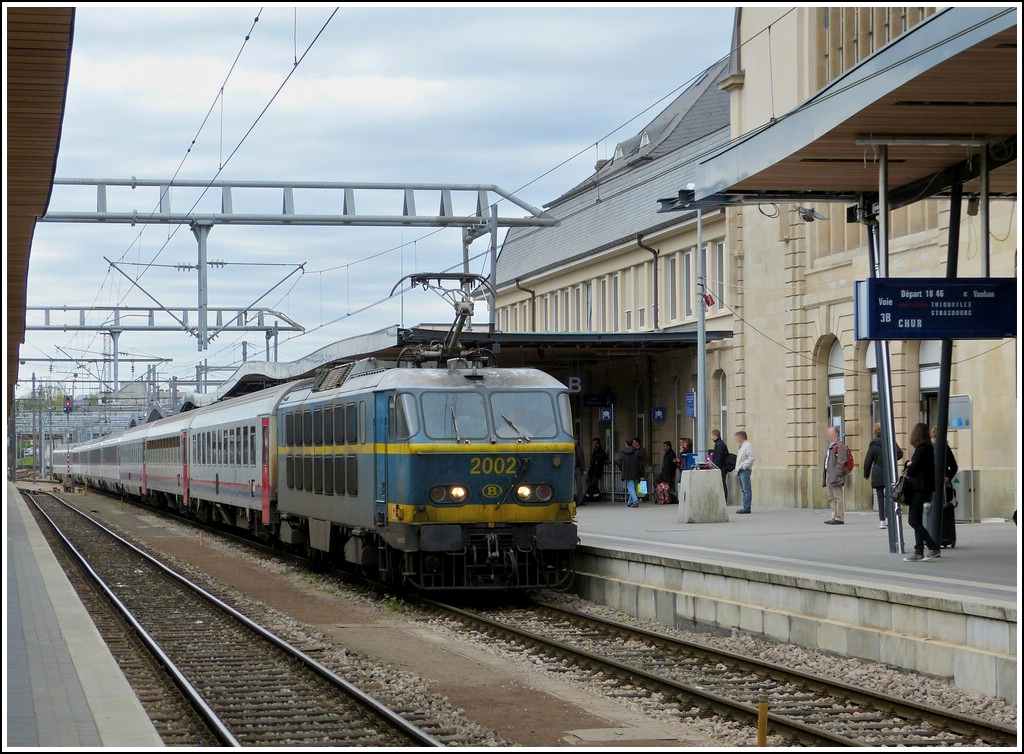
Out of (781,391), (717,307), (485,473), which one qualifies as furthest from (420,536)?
(717,307)

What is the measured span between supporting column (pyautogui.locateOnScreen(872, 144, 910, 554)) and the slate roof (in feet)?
67.6

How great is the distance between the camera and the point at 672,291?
40.2 metres

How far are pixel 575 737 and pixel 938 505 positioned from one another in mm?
8392

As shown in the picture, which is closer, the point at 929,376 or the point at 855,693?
the point at 855,693

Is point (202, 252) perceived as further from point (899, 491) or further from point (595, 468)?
point (595, 468)

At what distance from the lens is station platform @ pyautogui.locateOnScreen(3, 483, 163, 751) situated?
29.0 ft

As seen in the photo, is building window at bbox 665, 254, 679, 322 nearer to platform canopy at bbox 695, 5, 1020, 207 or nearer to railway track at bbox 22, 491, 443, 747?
railway track at bbox 22, 491, 443, 747

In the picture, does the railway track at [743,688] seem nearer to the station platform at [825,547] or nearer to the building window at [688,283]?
the station platform at [825,547]

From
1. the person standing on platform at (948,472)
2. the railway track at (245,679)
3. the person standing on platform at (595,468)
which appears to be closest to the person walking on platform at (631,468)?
the person standing on platform at (595,468)

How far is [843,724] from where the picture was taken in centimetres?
1005

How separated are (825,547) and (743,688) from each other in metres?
7.65

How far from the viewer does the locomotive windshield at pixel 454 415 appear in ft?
56.8

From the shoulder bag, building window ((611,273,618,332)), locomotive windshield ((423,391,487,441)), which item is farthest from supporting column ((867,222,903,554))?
building window ((611,273,618,332))

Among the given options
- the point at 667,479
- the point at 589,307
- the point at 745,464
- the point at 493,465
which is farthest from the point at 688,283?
the point at 493,465
